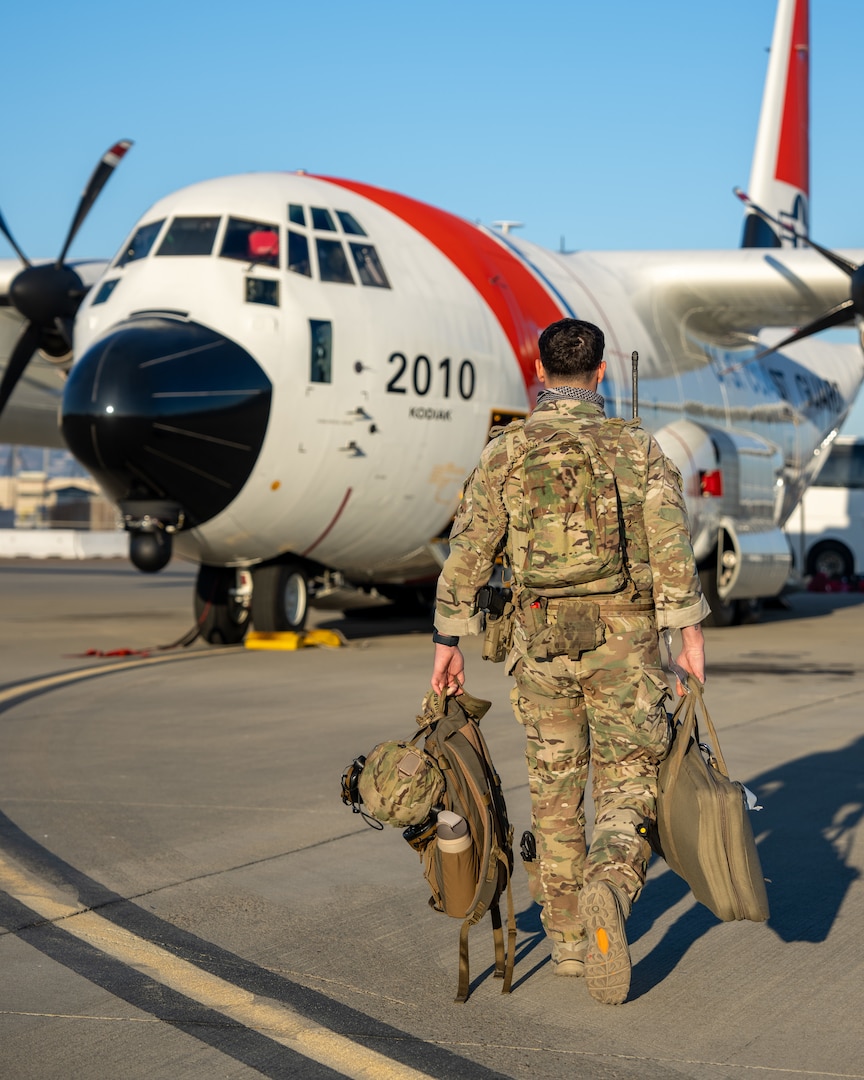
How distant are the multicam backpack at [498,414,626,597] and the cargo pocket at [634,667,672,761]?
0.92 feet

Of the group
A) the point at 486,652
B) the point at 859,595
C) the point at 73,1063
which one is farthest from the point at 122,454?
the point at 859,595

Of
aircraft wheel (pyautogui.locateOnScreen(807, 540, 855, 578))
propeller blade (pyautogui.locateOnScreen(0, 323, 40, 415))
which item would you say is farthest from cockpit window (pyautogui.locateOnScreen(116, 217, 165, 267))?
aircraft wheel (pyautogui.locateOnScreen(807, 540, 855, 578))

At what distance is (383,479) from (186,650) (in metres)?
2.65

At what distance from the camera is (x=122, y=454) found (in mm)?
11047

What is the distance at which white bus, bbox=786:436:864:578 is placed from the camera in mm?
28609

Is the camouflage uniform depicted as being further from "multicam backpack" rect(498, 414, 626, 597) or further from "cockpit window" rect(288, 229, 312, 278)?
"cockpit window" rect(288, 229, 312, 278)

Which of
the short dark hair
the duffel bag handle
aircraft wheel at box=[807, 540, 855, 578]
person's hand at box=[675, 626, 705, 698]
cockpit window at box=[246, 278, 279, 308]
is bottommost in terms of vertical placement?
aircraft wheel at box=[807, 540, 855, 578]

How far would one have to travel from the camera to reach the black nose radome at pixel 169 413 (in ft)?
35.8

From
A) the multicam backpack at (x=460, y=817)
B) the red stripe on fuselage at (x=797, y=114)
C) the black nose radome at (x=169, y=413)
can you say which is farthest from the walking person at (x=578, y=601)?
the red stripe on fuselage at (x=797, y=114)

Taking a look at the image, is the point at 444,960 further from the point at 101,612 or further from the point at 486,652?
the point at 101,612

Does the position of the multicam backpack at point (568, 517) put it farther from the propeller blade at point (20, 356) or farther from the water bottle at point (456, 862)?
the propeller blade at point (20, 356)

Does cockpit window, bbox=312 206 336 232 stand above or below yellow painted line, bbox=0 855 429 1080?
above

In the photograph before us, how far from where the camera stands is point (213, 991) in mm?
3916

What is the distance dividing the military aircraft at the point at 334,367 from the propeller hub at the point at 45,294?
0.03 meters
